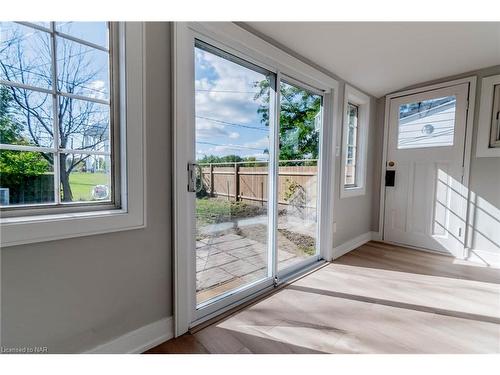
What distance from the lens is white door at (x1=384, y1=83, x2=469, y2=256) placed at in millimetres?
2676

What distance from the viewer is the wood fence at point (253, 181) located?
1.65 metres

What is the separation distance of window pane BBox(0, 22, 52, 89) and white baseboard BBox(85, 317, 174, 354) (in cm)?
124

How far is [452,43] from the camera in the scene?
1975 mm

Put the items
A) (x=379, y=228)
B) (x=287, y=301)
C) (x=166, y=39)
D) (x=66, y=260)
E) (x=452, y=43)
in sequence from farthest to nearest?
1. (x=379, y=228)
2. (x=452, y=43)
3. (x=287, y=301)
4. (x=166, y=39)
5. (x=66, y=260)

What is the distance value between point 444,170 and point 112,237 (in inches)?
135

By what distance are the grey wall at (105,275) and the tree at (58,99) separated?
0.25 metres

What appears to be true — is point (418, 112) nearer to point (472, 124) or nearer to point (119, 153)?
point (472, 124)

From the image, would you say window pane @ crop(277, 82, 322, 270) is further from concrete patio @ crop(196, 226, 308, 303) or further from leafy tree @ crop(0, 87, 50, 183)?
leafy tree @ crop(0, 87, 50, 183)

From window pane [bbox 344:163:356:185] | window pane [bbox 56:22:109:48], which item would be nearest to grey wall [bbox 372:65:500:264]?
window pane [bbox 344:163:356:185]

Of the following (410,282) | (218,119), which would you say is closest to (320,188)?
(410,282)

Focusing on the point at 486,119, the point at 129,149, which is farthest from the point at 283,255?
the point at 486,119

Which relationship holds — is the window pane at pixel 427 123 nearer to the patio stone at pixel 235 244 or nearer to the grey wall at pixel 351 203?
the grey wall at pixel 351 203

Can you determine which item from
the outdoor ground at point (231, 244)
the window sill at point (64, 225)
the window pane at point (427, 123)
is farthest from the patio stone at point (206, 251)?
the window pane at point (427, 123)

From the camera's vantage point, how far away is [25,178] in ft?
3.24
